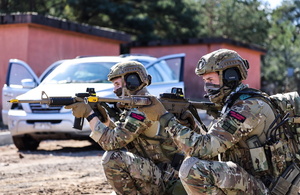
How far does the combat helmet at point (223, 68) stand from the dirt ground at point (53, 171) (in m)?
2.65

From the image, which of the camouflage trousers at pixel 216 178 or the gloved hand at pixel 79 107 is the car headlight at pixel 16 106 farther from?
the camouflage trousers at pixel 216 178

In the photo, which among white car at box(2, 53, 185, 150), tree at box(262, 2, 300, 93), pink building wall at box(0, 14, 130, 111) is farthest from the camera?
tree at box(262, 2, 300, 93)

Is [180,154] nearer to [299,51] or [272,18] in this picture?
[272,18]

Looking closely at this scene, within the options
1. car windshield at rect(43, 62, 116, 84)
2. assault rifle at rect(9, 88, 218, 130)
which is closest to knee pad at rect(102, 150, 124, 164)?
assault rifle at rect(9, 88, 218, 130)

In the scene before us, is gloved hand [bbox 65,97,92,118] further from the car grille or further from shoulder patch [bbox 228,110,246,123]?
the car grille

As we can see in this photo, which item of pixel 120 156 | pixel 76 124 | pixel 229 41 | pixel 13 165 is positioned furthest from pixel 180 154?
pixel 229 41

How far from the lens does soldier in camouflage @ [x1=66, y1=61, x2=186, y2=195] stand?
5340mm

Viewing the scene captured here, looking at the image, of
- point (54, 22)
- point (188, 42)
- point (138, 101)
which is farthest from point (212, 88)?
point (188, 42)

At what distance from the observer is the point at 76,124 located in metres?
5.10

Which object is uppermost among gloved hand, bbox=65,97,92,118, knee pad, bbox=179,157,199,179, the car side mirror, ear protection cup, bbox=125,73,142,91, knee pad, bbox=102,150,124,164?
ear protection cup, bbox=125,73,142,91

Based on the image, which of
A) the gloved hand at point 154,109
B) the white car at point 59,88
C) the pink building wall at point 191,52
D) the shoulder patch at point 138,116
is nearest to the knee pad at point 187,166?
the gloved hand at point 154,109

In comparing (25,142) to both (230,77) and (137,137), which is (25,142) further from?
→ (230,77)

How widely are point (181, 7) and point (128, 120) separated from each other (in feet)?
68.6

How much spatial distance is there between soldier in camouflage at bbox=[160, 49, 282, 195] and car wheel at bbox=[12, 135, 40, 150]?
20.6 feet
